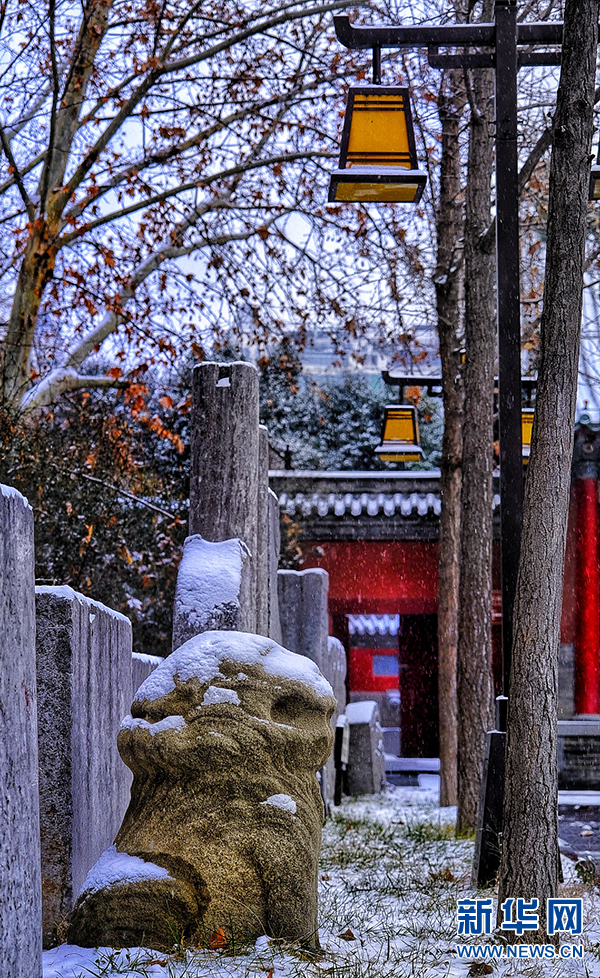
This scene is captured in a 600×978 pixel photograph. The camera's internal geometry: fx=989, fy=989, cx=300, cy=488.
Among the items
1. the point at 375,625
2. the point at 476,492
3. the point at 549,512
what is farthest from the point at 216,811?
the point at 375,625

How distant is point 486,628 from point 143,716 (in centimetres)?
498

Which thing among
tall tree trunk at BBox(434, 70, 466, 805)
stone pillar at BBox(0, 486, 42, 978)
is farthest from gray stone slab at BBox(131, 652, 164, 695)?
tall tree trunk at BBox(434, 70, 466, 805)

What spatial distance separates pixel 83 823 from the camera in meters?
4.38

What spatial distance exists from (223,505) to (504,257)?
2.14 metres

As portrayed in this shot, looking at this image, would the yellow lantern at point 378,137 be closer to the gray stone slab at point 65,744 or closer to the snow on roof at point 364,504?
the gray stone slab at point 65,744

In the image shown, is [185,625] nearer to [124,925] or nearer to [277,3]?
[124,925]

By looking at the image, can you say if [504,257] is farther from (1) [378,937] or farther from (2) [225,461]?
(1) [378,937]

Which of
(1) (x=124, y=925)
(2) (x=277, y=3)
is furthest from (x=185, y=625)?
(2) (x=277, y=3)

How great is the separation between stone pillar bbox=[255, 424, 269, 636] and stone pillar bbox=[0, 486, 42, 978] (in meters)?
3.24

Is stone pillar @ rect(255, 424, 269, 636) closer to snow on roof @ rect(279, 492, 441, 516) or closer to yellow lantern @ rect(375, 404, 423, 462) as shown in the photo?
yellow lantern @ rect(375, 404, 423, 462)

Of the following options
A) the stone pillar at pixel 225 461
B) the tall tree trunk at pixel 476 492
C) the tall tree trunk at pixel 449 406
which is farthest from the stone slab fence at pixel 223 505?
the tall tree trunk at pixel 449 406

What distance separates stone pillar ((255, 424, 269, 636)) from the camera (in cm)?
621

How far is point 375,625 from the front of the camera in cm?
2712

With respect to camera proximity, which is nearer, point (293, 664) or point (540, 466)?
point (293, 664)
